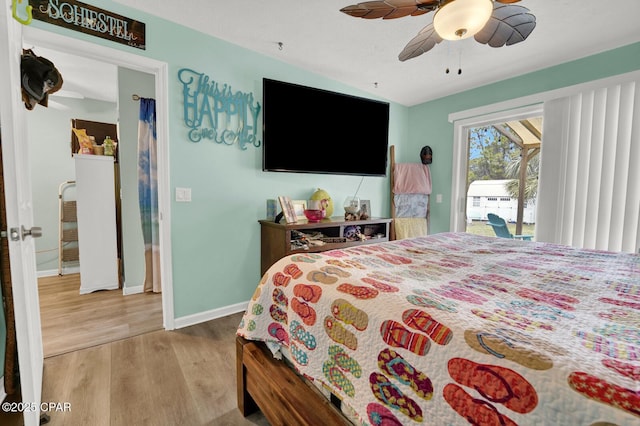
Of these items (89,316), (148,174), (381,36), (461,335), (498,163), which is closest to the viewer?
(461,335)

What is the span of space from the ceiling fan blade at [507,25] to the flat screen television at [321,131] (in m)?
1.43

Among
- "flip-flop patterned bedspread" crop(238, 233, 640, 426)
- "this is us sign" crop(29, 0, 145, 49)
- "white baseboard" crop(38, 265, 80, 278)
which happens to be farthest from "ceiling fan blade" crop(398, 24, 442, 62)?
"white baseboard" crop(38, 265, 80, 278)

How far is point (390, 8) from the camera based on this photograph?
4.70 ft

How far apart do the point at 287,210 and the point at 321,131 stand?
2.96 feet

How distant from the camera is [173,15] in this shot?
2.01m

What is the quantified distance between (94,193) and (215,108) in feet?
5.81

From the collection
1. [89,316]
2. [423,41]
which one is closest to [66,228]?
[89,316]

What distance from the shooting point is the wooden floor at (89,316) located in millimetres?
2004

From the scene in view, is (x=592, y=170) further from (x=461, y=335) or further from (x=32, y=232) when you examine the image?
(x=32, y=232)

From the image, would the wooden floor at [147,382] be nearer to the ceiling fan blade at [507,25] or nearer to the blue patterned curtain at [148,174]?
the blue patterned curtain at [148,174]

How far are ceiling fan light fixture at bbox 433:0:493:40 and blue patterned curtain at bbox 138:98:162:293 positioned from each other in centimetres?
278

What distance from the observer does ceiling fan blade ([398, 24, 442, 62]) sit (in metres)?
1.63

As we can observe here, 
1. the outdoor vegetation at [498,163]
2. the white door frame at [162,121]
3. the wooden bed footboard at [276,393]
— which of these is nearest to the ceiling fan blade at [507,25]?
the outdoor vegetation at [498,163]

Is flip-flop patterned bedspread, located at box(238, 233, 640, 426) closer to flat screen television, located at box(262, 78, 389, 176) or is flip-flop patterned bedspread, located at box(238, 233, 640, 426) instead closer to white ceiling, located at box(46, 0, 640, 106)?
flat screen television, located at box(262, 78, 389, 176)
